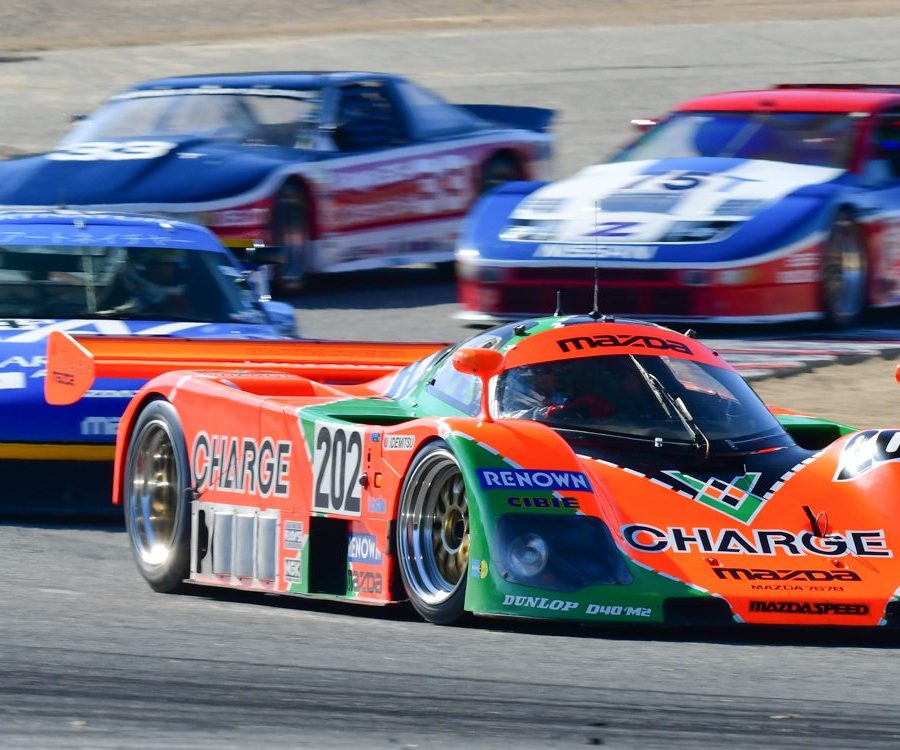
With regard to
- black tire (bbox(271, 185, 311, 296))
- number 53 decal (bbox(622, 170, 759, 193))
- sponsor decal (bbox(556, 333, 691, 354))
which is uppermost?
sponsor decal (bbox(556, 333, 691, 354))

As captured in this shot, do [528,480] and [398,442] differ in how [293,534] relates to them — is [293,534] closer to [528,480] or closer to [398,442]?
[398,442]

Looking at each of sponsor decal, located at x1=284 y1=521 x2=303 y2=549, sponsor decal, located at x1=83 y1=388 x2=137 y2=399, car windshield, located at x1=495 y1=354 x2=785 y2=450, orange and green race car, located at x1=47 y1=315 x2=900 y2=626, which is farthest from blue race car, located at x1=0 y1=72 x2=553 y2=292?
car windshield, located at x1=495 y1=354 x2=785 y2=450

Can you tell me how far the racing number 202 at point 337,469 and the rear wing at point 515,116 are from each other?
9.96 m

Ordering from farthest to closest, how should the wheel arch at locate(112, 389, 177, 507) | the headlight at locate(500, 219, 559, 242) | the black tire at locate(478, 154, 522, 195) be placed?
the black tire at locate(478, 154, 522, 195)
the headlight at locate(500, 219, 559, 242)
the wheel arch at locate(112, 389, 177, 507)

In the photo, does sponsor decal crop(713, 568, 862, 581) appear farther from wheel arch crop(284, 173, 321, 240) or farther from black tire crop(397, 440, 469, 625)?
wheel arch crop(284, 173, 321, 240)

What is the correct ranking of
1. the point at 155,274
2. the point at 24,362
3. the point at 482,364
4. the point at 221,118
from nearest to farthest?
the point at 482,364 → the point at 24,362 → the point at 155,274 → the point at 221,118

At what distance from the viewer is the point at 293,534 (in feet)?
22.7

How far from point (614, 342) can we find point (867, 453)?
932mm

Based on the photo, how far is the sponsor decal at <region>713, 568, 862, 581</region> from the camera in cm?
597

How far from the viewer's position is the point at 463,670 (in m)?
5.27

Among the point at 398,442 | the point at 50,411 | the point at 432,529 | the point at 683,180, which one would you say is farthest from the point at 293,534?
the point at 683,180

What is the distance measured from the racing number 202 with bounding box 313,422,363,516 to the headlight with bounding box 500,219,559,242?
548 cm

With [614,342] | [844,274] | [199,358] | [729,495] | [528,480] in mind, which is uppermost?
[614,342]

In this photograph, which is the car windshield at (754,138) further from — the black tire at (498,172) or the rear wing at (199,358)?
the rear wing at (199,358)
